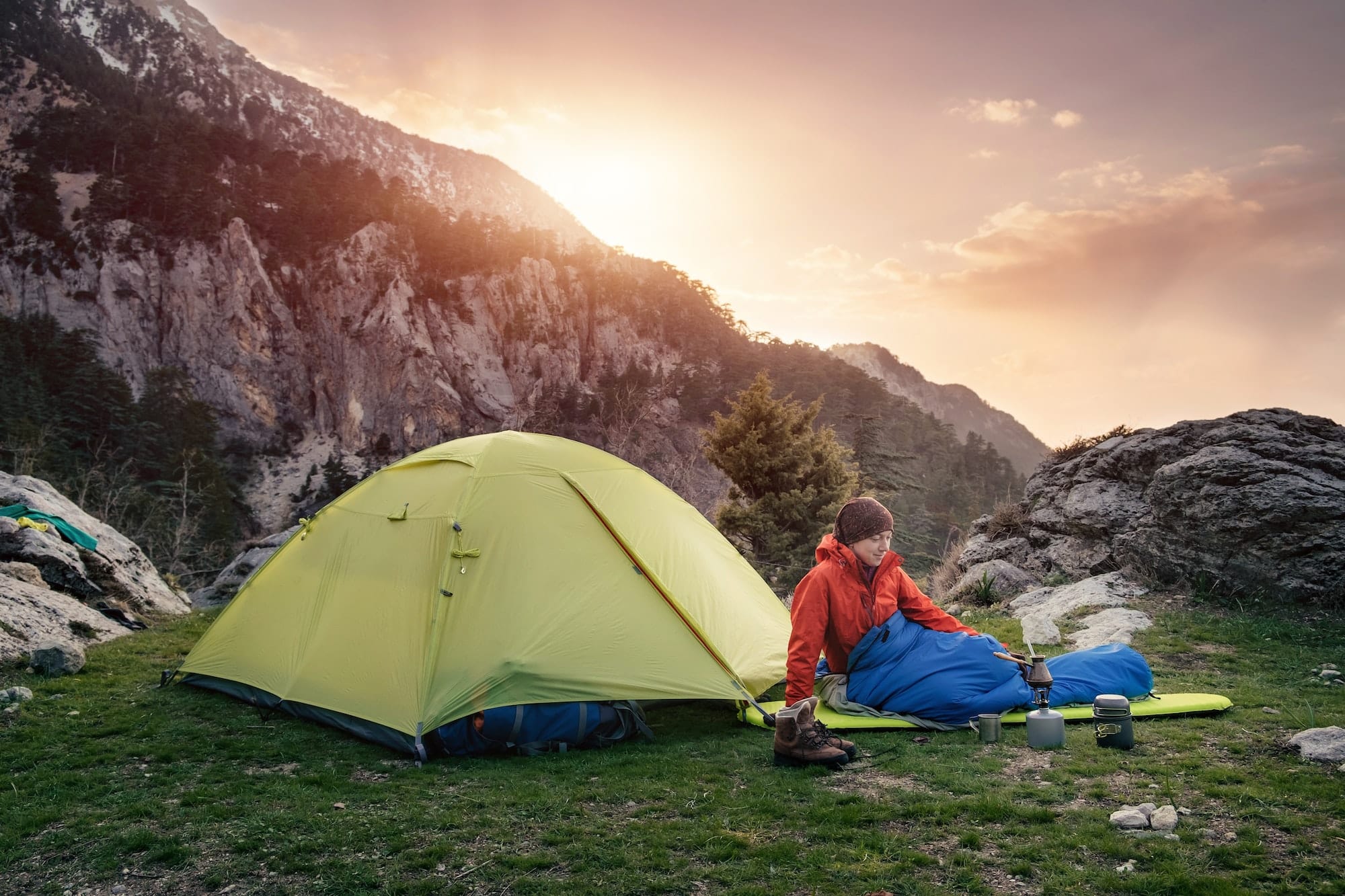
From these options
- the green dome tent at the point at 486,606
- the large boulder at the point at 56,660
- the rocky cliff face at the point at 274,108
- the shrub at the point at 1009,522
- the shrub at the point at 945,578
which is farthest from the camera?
the rocky cliff face at the point at 274,108

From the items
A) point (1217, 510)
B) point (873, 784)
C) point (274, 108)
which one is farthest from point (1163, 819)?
point (274, 108)

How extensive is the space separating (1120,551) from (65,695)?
11.0m

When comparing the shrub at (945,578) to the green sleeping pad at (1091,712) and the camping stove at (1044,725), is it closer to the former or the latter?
the green sleeping pad at (1091,712)

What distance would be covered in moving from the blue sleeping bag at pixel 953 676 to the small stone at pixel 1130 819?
1624 mm

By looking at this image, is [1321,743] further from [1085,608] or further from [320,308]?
[320,308]

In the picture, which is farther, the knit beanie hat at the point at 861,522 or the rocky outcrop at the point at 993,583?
the rocky outcrop at the point at 993,583

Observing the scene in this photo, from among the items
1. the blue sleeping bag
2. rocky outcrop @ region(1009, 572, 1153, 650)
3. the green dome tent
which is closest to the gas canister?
the blue sleeping bag

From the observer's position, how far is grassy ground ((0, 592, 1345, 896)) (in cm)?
324

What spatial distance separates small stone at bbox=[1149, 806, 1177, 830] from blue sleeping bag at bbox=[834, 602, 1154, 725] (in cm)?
167

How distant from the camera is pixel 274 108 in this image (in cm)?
8612

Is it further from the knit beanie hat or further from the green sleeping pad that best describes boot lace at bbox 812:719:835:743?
the knit beanie hat

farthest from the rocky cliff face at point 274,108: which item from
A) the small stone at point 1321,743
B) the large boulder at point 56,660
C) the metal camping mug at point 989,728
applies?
the small stone at point 1321,743

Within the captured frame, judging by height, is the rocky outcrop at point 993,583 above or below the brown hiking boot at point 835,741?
above

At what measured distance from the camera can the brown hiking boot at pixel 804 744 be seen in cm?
456
